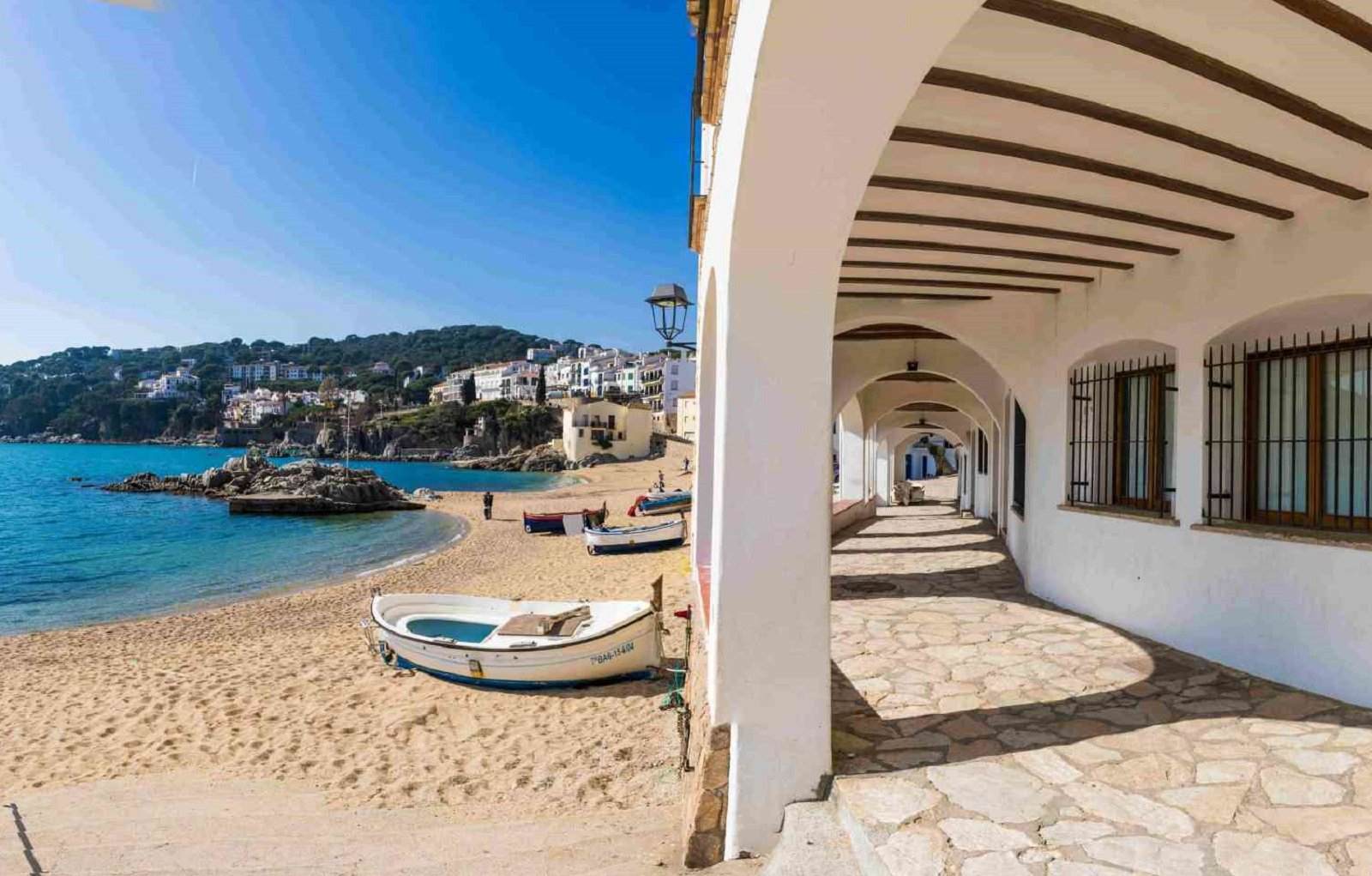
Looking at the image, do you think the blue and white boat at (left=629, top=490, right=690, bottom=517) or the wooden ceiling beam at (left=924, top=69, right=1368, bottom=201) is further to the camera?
the blue and white boat at (left=629, top=490, right=690, bottom=517)

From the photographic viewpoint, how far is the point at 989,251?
5887 mm

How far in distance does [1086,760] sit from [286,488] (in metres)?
46.2

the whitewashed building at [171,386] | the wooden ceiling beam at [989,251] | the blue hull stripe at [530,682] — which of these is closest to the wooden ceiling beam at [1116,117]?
the wooden ceiling beam at [989,251]

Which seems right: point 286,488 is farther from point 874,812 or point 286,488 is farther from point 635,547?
point 874,812

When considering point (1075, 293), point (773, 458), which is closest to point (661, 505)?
point (1075, 293)

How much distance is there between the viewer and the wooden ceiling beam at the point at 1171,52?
262 cm

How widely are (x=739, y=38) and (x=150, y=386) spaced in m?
179

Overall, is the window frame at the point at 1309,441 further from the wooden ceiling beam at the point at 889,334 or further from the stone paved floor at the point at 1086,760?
the wooden ceiling beam at the point at 889,334

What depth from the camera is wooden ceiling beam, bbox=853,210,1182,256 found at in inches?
196

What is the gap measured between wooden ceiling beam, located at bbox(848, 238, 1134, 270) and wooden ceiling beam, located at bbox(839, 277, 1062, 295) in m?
0.85

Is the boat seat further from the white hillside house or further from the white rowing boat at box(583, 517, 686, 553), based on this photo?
the white hillside house

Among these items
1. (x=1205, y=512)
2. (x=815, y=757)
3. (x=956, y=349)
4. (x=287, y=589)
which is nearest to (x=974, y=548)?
(x=956, y=349)

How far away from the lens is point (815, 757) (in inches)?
131

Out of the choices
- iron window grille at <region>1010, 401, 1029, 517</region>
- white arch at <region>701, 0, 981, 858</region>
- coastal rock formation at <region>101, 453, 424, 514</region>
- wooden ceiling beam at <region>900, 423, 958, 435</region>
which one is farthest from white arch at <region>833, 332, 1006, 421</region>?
coastal rock formation at <region>101, 453, 424, 514</region>
